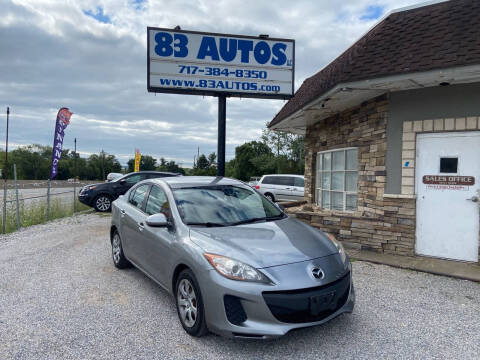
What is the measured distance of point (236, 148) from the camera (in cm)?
7056

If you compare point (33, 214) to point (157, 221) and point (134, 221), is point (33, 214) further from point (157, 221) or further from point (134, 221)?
point (157, 221)

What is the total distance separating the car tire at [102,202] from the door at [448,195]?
1085 cm

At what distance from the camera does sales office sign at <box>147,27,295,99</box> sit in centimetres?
841

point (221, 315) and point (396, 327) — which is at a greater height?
point (221, 315)

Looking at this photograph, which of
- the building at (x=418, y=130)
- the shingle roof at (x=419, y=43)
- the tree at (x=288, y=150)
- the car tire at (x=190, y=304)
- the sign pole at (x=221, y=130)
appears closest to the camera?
the car tire at (x=190, y=304)

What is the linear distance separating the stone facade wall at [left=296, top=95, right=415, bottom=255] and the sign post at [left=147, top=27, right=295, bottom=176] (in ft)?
7.80

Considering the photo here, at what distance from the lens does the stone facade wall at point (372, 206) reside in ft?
19.4

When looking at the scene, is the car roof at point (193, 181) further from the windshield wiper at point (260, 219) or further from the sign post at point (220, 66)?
the sign post at point (220, 66)

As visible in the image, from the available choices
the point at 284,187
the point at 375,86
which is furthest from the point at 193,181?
the point at 284,187

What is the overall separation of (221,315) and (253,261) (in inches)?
20.6

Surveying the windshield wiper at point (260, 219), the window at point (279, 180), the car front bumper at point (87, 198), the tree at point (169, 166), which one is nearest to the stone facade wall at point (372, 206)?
the windshield wiper at point (260, 219)

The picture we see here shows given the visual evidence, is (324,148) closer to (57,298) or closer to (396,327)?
(396,327)

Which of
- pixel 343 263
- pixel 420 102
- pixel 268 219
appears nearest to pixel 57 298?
pixel 268 219

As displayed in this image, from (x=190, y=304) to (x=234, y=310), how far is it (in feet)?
2.01
